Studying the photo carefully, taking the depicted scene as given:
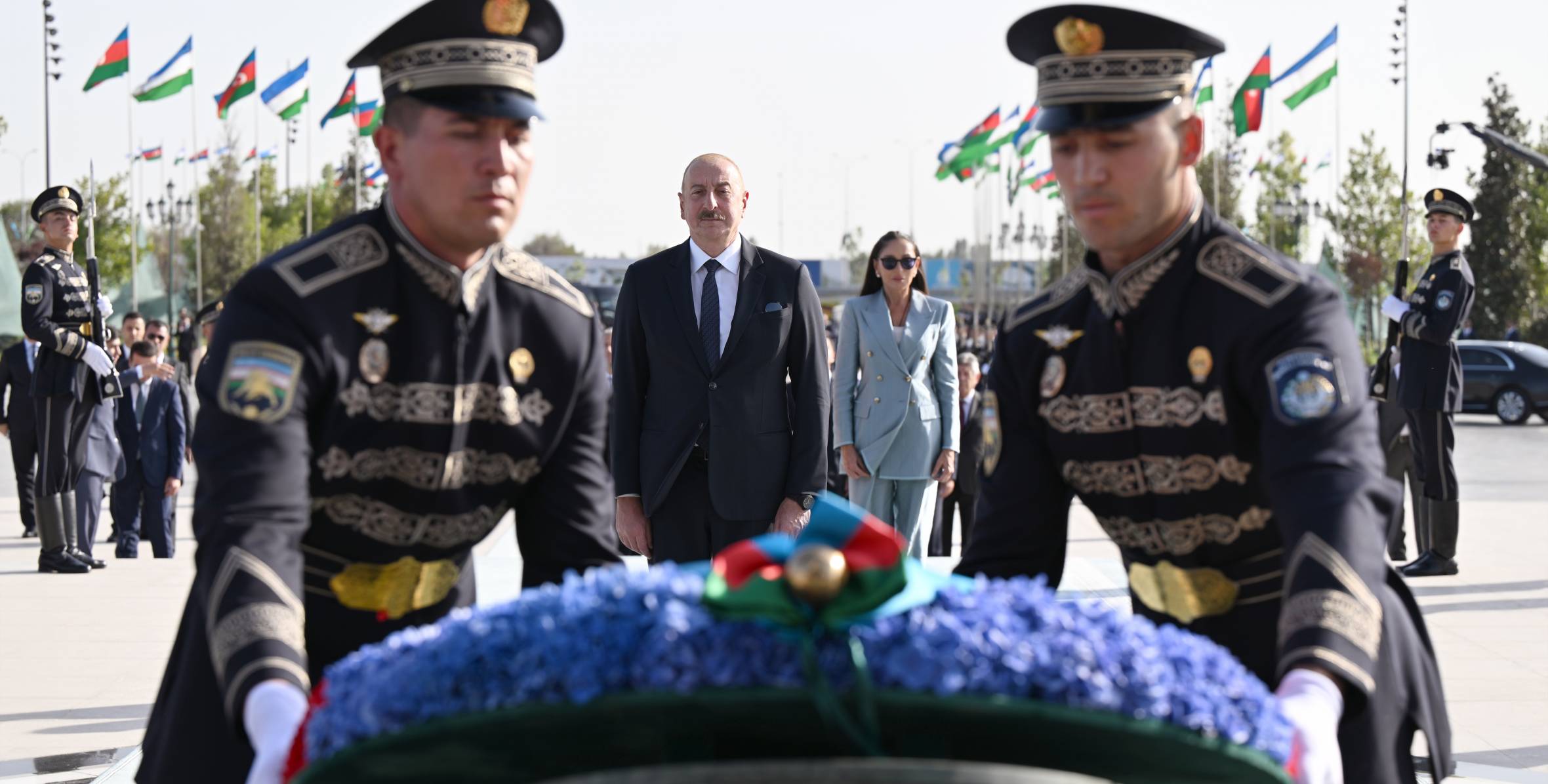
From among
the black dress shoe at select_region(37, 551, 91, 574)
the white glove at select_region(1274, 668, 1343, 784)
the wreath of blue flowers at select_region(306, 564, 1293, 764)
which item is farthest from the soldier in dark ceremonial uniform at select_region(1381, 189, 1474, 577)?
the wreath of blue flowers at select_region(306, 564, 1293, 764)

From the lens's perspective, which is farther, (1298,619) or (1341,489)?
(1341,489)

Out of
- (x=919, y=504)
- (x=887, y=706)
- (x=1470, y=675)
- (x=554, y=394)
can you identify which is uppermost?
(x=554, y=394)

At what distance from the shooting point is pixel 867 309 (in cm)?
972

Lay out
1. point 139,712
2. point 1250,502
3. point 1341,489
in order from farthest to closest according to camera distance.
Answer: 1. point 139,712
2. point 1250,502
3. point 1341,489

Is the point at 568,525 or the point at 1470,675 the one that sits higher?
the point at 568,525

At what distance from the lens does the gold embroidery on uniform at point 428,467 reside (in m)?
2.98

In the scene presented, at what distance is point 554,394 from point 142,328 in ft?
45.3

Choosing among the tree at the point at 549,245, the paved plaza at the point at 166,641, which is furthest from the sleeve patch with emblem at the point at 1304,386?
the tree at the point at 549,245

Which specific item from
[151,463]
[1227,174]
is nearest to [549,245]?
[1227,174]

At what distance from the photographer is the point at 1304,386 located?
2.83 meters

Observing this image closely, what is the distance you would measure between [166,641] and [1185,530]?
283 inches

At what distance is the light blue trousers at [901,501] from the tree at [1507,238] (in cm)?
4306

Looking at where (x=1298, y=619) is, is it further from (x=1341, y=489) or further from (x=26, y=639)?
(x=26, y=639)

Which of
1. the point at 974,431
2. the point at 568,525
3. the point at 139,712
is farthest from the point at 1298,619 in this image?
the point at 974,431
